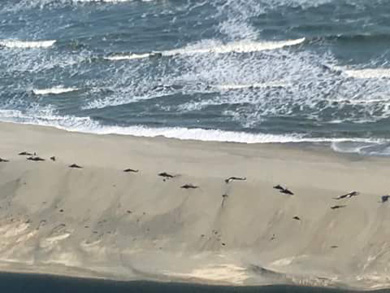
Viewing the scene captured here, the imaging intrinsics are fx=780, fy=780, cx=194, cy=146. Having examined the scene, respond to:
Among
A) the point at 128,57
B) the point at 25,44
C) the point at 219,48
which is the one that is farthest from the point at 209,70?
the point at 25,44

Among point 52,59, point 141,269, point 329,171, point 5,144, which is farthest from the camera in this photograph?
point 52,59

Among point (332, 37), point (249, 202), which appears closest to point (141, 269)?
point (249, 202)

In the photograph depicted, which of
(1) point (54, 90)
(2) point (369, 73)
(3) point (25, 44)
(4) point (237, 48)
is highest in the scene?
(3) point (25, 44)

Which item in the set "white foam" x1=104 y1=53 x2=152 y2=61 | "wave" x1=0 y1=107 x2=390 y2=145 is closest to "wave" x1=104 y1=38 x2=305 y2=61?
"white foam" x1=104 y1=53 x2=152 y2=61

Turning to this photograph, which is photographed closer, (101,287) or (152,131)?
(101,287)

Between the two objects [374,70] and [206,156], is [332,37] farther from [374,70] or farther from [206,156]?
[206,156]

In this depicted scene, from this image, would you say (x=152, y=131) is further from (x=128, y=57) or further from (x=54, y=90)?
(x=128, y=57)

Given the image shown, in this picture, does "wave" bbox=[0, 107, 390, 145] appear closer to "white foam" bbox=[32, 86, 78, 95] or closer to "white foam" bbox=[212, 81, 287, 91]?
"white foam" bbox=[32, 86, 78, 95]
